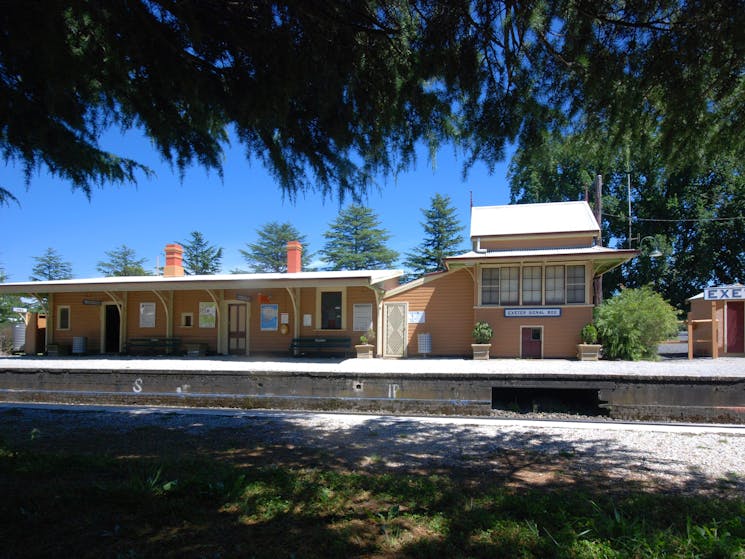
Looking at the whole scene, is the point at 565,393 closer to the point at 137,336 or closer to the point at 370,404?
the point at 370,404

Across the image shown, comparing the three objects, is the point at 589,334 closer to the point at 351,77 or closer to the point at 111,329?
the point at 351,77

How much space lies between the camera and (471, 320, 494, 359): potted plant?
1566 cm

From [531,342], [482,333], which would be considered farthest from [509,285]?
[531,342]

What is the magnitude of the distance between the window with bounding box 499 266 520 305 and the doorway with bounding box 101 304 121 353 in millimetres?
15019

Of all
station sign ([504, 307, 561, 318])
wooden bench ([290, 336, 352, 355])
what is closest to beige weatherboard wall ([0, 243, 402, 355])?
wooden bench ([290, 336, 352, 355])

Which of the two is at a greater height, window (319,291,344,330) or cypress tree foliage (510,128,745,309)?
cypress tree foliage (510,128,745,309)

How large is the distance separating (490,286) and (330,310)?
5704mm

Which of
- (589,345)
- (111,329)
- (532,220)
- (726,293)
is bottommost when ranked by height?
(589,345)

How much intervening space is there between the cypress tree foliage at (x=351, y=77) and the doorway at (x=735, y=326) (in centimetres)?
1736

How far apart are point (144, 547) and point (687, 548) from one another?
3.09 metres

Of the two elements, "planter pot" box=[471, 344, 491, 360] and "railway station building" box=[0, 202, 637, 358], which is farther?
"railway station building" box=[0, 202, 637, 358]

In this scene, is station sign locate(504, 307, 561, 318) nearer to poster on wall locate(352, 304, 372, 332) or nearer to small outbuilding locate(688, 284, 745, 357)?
poster on wall locate(352, 304, 372, 332)

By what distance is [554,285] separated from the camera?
15.9 meters

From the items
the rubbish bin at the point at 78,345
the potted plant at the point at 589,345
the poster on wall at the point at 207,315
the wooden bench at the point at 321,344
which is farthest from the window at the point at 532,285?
the rubbish bin at the point at 78,345
